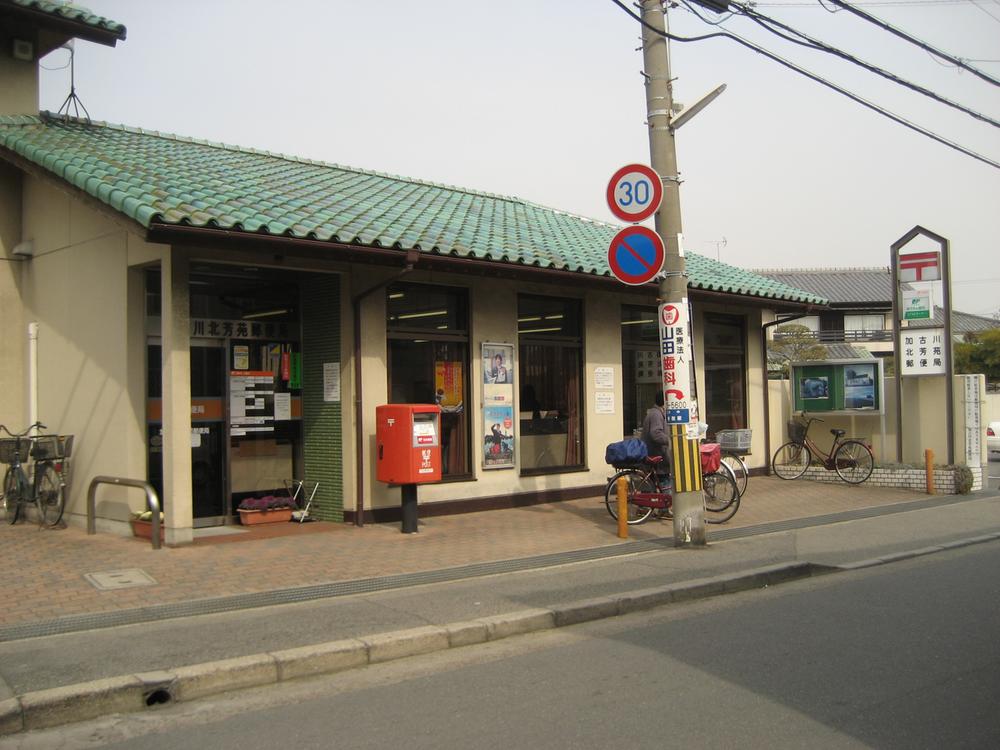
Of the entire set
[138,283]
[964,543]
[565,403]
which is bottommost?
[964,543]

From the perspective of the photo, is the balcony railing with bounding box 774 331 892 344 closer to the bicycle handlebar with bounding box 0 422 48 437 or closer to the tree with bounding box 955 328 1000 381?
the tree with bounding box 955 328 1000 381

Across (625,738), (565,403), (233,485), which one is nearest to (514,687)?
(625,738)

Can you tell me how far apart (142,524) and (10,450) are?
8.39 feet

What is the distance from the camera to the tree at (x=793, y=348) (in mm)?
43938

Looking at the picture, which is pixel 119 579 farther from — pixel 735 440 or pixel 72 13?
pixel 735 440

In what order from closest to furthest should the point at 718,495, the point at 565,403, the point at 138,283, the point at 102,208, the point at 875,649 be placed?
the point at 875,649, the point at 102,208, the point at 138,283, the point at 718,495, the point at 565,403

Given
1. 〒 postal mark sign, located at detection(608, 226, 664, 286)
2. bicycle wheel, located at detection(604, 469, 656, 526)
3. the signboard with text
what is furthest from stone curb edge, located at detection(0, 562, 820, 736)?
bicycle wheel, located at detection(604, 469, 656, 526)

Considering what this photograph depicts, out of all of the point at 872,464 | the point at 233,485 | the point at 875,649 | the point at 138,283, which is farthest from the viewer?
the point at 872,464

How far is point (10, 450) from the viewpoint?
1180 cm

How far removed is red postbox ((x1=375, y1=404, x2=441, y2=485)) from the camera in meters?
11.1

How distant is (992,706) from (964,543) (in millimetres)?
6466

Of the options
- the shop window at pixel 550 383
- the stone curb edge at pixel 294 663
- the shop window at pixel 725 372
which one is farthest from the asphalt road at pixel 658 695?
the shop window at pixel 725 372

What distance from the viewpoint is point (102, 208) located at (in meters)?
10.0

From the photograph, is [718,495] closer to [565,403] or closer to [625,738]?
[565,403]
